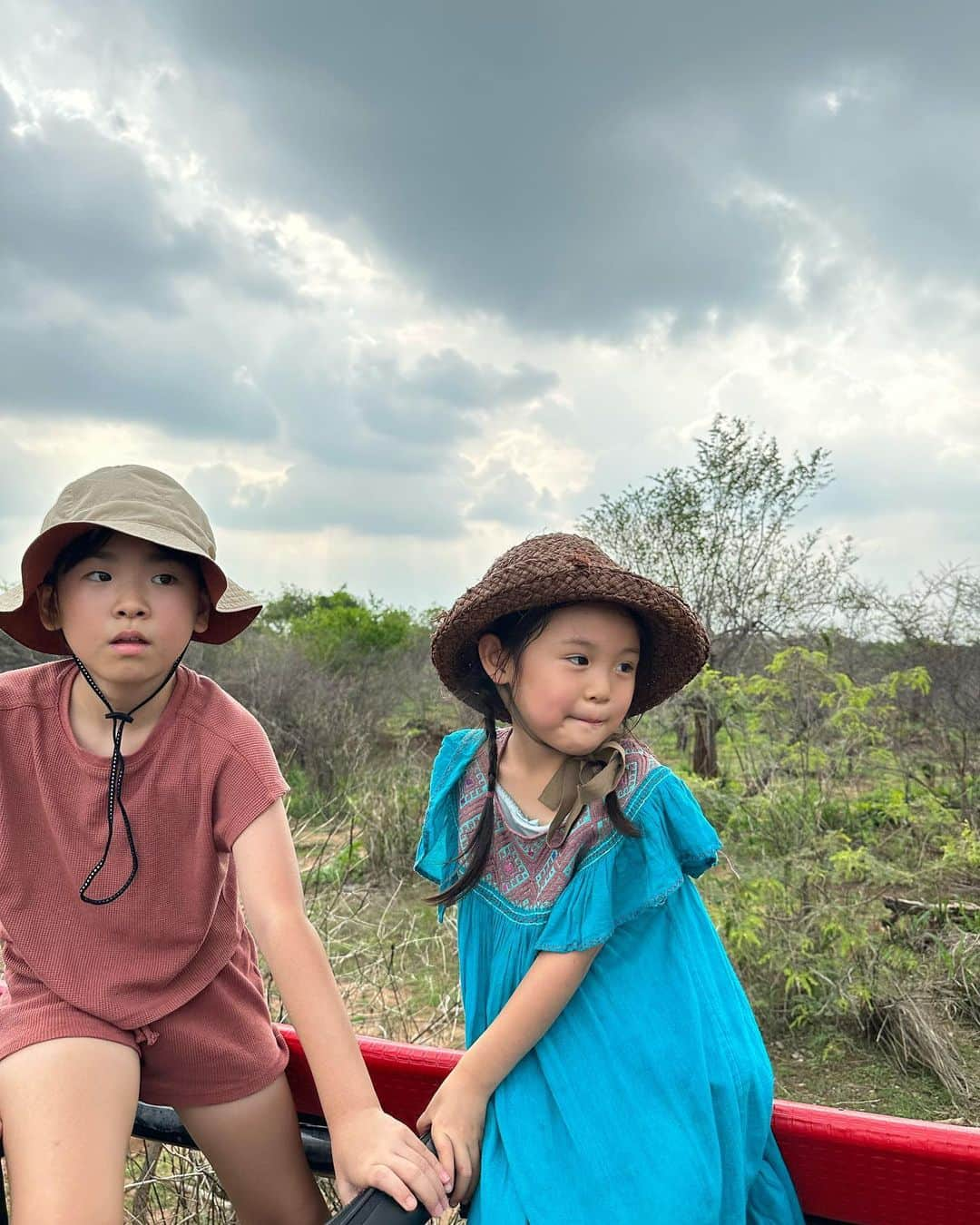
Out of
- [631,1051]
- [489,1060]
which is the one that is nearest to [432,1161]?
[489,1060]

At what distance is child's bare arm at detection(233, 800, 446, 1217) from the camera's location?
1.31 metres

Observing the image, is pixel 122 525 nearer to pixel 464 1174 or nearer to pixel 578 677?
pixel 578 677

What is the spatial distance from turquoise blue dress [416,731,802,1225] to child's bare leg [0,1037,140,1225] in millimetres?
515

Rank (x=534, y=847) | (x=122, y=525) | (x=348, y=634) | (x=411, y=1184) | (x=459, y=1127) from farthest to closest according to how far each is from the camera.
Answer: (x=348, y=634)
(x=534, y=847)
(x=122, y=525)
(x=459, y=1127)
(x=411, y=1184)

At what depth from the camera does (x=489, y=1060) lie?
4.63ft

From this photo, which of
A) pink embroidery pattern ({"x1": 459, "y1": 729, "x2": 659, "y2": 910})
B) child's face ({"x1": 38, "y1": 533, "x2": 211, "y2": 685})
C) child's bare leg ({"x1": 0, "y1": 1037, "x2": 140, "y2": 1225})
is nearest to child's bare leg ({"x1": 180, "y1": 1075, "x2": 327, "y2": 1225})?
child's bare leg ({"x1": 0, "y1": 1037, "x2": 140, "y2": 1225})

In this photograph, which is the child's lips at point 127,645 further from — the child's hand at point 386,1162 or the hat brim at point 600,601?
the child's hand at point 386,1162

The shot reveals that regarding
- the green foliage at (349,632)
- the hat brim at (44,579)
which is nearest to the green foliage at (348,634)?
the green foliage at (349,632)

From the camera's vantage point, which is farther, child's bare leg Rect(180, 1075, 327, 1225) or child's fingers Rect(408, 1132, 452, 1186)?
child's bare leg Rect(180, 1075, 327, 1225)

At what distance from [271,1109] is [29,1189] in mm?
426

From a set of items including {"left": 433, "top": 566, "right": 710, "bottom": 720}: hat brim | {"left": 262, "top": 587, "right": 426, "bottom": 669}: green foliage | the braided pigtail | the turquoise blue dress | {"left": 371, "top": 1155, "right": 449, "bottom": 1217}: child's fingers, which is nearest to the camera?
{"left": 371, "top": 1155, "right": 449, "bottom": 1217}: child's fingers

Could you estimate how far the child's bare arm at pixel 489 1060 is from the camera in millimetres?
1391

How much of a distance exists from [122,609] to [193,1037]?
0.70 meters

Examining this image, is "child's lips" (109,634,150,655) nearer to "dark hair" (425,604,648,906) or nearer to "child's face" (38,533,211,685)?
"child's face" (38,533,211,685)
